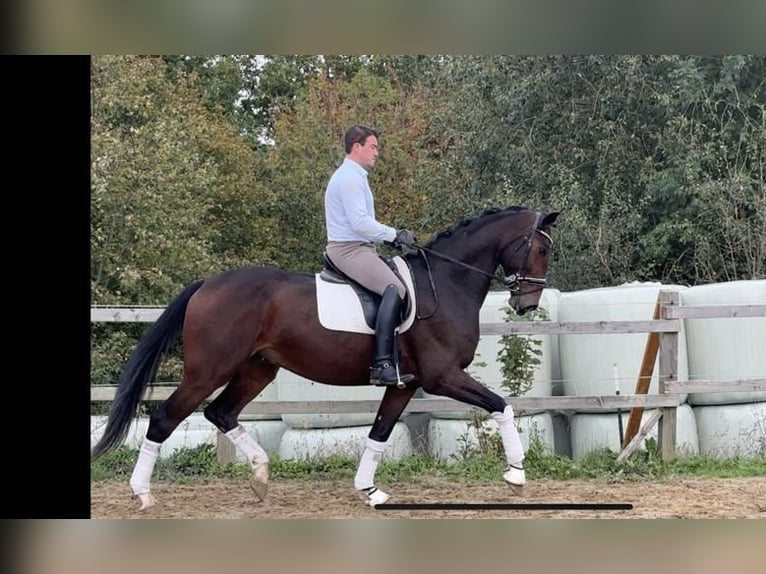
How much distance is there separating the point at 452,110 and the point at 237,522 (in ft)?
26.8

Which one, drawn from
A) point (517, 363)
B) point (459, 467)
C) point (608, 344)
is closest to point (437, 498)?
point (459, 467)

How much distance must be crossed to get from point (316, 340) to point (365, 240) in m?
0.73

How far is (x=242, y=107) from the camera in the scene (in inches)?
655

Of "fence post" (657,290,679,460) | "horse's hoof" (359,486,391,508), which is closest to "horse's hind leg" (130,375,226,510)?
"horse's hoof" (359,486,391,508)

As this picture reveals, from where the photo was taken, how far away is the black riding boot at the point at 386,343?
632 cm

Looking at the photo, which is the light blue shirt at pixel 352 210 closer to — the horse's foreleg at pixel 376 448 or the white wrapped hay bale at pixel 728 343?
the horse's foreleg at pixel 376 448

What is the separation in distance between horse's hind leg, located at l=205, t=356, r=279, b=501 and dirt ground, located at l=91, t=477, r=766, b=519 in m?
0.23

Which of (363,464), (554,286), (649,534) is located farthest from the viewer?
(554,286)

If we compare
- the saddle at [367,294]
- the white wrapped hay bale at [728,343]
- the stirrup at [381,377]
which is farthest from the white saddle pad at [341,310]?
the white wrapped hay bale at [728,343]

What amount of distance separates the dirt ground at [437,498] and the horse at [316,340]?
24 centimetres

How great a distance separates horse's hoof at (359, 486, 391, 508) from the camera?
6691 mm

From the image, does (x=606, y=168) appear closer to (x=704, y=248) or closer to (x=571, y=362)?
(x=704, y=248)

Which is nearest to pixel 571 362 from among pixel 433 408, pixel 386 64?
pixel 433 408
